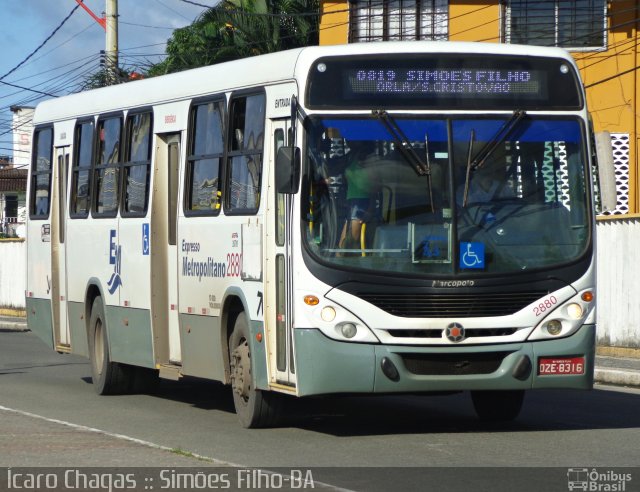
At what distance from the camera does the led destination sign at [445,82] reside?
38.6 feet

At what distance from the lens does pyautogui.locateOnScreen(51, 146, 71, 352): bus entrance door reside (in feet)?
59.0

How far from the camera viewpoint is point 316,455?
1081 centimetres

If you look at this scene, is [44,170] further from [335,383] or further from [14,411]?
[335,383]

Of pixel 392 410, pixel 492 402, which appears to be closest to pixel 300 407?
pixel 392 410

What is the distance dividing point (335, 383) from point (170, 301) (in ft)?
12.4

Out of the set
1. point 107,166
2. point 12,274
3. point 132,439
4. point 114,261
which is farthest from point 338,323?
point 12,274

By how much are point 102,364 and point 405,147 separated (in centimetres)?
629

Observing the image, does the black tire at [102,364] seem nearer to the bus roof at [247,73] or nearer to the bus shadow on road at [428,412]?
the bus shadow on road at [428,412]

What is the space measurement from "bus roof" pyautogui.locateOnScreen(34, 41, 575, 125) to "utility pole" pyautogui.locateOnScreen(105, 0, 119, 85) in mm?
15505

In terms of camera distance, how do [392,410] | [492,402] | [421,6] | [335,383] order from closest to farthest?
1. [335,383]
2. [492,402]
3. [392,410]
4. [421,6]

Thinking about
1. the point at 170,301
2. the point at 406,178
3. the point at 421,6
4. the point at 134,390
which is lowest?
the point at 134,390

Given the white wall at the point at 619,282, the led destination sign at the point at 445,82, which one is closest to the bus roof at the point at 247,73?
the led destination sign at the point at 445,82

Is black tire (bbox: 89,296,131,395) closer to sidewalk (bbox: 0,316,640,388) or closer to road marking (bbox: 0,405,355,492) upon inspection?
road marking (bbox: 0,405,355,492)

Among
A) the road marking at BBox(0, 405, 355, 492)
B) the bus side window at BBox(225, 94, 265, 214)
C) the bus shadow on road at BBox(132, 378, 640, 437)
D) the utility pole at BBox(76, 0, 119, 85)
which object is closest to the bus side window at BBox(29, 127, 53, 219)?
the bus shadow on road at BBox(132, 378, 640, 437)
